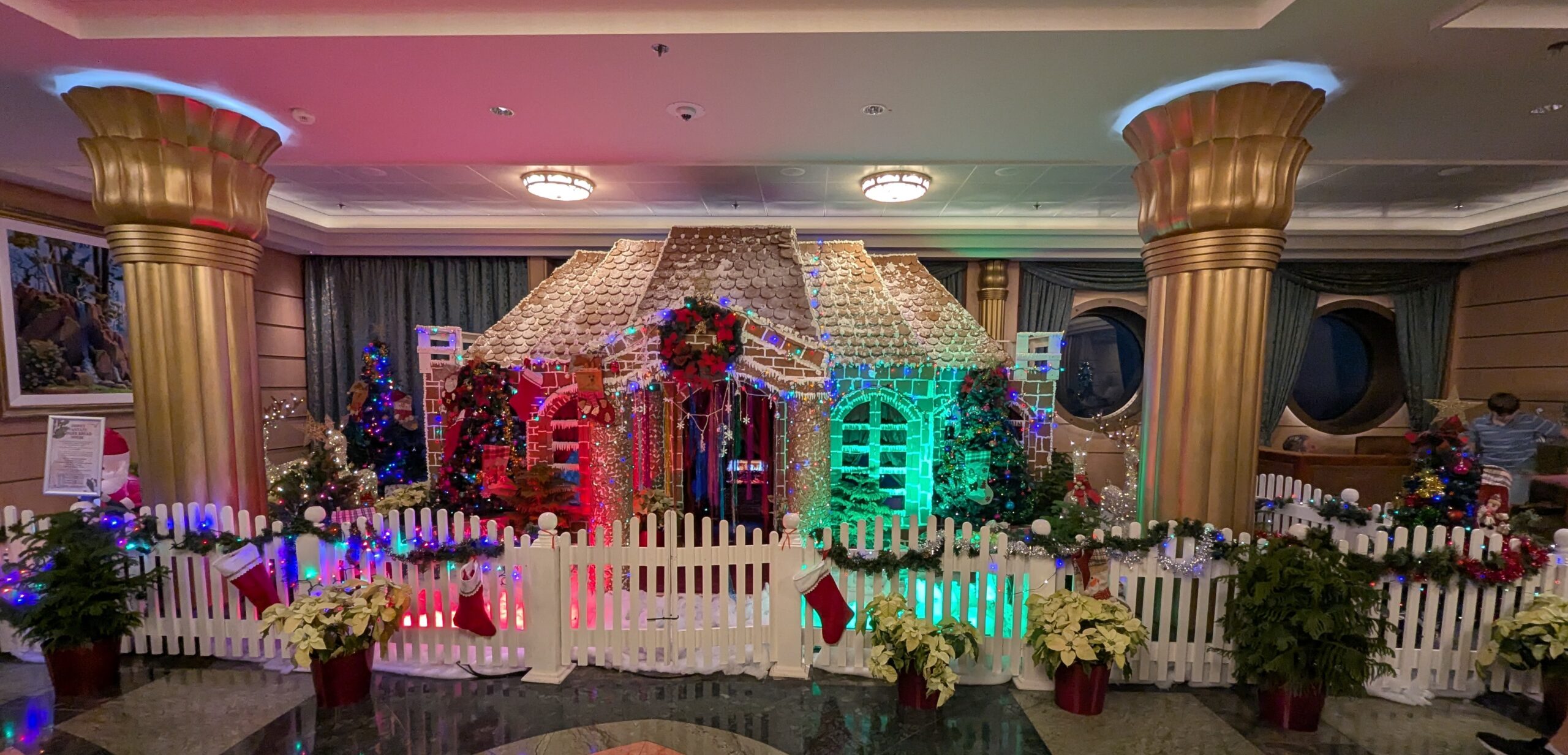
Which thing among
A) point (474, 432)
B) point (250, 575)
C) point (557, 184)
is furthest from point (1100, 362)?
point (250, 575)

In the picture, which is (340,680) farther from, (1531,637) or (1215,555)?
(1531,637)

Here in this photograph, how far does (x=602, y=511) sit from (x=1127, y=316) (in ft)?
24.5

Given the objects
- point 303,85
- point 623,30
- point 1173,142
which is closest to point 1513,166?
point 1173,142

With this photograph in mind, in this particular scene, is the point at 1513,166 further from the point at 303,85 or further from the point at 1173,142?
the point at 303,85

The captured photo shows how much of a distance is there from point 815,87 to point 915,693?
3494 mm

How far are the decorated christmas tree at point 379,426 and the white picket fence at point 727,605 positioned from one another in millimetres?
3544

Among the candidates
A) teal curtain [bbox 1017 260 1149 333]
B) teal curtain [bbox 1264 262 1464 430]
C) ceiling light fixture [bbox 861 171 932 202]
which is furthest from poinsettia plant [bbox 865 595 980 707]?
teal curtain [bbox 1264 262 1464 430]

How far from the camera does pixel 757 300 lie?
5410 mm

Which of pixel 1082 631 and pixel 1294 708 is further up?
pixel 1082 631

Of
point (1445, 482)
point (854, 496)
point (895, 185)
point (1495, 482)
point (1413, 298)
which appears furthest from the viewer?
point (1413, 298)

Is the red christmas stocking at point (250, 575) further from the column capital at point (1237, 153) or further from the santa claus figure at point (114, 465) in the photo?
the column capital at point (1237, 153)

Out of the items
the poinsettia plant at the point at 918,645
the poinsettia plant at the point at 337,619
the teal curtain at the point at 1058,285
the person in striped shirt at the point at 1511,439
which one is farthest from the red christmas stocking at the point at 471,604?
the person in striped shirt at the point at 1511,439

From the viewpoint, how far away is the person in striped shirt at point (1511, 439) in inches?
220

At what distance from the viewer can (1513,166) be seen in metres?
5.11
